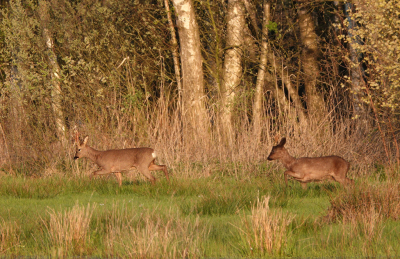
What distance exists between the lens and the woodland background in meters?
13.4

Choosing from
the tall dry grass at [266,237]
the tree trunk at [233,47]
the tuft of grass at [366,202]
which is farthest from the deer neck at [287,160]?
the tree trunk at [233,47]

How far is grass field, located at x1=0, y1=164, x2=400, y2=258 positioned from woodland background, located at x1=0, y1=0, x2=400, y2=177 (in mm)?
2035

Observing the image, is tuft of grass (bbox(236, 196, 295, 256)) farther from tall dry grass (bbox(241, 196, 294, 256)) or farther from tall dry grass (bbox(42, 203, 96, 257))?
tall dry grass (bbox(42, 203, 96, 257))

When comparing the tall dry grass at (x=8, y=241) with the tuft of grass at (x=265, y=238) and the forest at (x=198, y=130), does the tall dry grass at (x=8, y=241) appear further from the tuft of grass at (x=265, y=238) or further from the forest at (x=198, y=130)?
the tuft of grass at (x=265, y=238)

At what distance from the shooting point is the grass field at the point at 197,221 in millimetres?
6562

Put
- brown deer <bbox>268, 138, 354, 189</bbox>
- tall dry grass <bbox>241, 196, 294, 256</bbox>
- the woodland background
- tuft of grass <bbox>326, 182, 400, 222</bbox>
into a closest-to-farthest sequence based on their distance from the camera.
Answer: tall dry grass <bbox>241, 196, 294, 256</bbox>
tuft of grass <bbox>326, 182, 400, 222</bbox>
brown deer <bbox>268, 138, 354, 189</bbox>
the woodland background

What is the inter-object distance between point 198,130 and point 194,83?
260cm

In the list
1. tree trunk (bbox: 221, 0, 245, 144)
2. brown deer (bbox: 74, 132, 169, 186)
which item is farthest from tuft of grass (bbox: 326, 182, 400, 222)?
tree trunk (bbox: 221, 0, 245, 144)

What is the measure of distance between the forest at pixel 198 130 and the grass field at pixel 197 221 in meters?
0.03

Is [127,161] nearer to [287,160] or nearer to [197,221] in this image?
[287,160]

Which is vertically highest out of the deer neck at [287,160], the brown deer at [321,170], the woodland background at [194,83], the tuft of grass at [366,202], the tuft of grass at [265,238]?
the woodland background at [194,83]

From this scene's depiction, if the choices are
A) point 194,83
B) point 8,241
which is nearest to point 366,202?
point 8,241

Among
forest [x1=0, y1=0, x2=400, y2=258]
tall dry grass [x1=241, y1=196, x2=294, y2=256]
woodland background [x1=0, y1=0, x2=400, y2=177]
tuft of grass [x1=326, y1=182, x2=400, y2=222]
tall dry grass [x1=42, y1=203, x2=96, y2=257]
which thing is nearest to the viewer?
tall dry grass [x1=241, y1=196, x2=294, y2=256]

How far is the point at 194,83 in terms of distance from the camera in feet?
54.4
